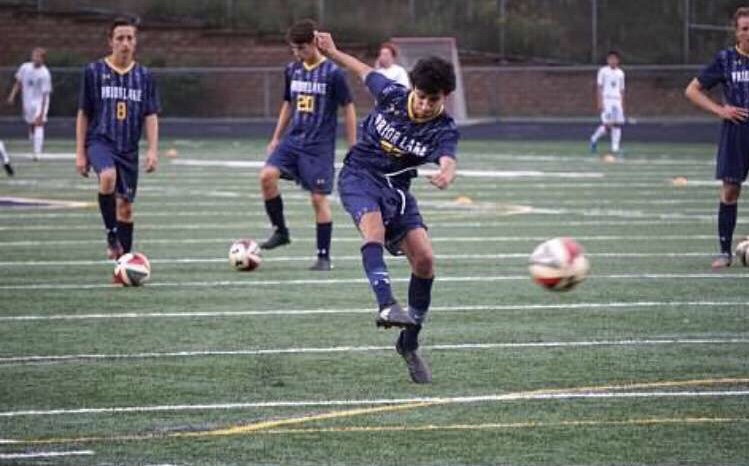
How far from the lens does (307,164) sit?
1558 centimetres

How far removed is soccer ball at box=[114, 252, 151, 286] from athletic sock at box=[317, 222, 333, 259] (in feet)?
5.90

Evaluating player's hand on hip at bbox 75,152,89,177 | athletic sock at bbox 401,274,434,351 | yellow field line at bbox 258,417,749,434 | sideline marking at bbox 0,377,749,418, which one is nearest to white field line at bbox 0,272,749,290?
player's hand on hip at bbox 75,152,89,177

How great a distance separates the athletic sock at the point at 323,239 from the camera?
15.3m

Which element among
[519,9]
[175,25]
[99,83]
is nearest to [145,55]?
[175,25]

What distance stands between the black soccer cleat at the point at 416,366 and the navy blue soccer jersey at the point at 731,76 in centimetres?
630

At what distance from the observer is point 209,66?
4578cm

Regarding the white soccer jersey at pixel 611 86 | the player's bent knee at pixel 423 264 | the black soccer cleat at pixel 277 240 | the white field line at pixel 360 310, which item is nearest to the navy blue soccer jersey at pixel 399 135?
the player's bent knee at pixel 423 264

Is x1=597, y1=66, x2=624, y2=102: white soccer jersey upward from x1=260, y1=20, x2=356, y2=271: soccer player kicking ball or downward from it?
downward

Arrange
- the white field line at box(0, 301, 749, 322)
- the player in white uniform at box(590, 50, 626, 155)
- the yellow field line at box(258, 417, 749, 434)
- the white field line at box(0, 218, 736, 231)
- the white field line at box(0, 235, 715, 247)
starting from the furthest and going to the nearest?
the player in white uniform at box(590, 50, 626, 155) → the white field line at box(0, 218, 736, 231) → the white field line at box(0, 235, 715, 247) → the white field line at box(0, 301, 749, 322) → the yellow field line at box(258, 417, 749, 434)

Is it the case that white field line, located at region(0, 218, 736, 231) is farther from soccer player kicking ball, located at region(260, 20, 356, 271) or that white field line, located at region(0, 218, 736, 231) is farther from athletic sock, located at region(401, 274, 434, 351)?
athletic sock, located at region(401, 274, 434, 351)

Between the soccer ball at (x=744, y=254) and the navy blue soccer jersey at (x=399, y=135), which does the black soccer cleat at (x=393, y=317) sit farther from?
the soccer ball at (x=744, y=254)

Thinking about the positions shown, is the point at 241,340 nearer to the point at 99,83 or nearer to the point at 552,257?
the point at 552,257

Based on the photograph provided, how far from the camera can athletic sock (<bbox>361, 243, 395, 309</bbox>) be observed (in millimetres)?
9453

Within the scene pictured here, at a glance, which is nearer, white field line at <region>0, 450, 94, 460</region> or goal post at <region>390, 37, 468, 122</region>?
white field line at <region>0, 450, 94, 460</region>
